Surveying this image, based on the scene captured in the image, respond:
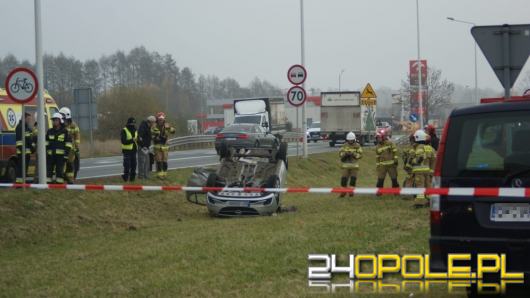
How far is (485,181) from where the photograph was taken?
5836mm

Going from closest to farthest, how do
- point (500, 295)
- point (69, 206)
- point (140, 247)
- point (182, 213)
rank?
point (500, 295)
point (140, 247)
point (69, 206)
point (182, 213)

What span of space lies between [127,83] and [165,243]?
90.8 metres

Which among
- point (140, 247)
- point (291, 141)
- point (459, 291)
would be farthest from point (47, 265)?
point (291, 141)

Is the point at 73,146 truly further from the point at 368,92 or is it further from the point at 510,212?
the point at 368,92

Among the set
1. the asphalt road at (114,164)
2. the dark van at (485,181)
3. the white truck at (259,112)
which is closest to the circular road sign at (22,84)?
the asphalt road at (114,164)

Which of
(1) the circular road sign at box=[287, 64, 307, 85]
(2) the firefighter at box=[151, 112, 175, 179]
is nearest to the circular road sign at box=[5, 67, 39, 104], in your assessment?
(2) the firefighter at box=[151, 112, 175, 179]

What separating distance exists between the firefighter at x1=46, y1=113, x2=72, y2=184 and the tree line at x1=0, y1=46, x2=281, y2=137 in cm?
3645

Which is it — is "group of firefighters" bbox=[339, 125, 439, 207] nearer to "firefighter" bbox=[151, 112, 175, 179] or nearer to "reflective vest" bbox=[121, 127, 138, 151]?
"firefighter" bbox=[151, 112, 175, 179]

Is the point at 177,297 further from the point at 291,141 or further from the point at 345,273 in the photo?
the point at 291,141

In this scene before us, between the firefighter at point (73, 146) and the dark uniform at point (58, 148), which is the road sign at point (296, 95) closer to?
the firefighter at point (73, 146)

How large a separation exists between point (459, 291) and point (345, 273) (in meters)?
1.26

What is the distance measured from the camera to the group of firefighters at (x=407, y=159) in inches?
587

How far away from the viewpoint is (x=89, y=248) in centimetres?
1036

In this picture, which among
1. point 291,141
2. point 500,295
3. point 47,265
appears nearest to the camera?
point 500,295
